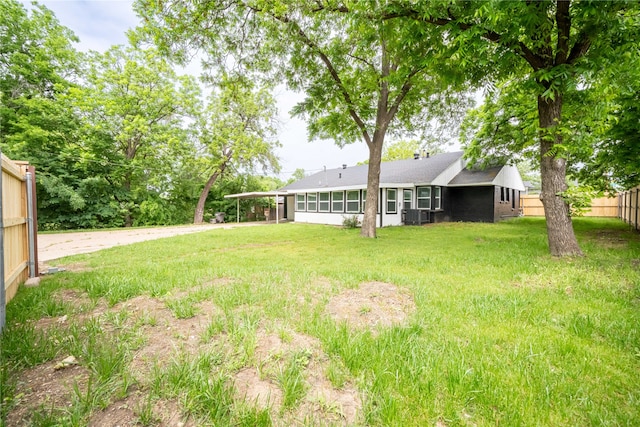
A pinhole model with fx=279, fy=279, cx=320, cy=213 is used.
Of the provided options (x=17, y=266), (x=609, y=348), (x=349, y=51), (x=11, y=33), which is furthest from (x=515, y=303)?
(x=11, y=33)

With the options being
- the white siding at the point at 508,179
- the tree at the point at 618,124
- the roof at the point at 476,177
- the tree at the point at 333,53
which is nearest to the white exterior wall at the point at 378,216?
the roof at the point at 476,177

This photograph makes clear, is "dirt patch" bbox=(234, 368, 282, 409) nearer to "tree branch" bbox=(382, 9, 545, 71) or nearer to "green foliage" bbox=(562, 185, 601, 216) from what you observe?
"tree branch" bbox=(382, 9, 545, 71)

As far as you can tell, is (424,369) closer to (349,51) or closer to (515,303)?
(515,303)

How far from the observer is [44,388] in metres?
1.80

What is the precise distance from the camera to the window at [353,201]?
54.2ft

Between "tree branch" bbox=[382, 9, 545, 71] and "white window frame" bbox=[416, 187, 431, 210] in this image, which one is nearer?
"tree branch" bbox=[382, 9, 545, 71]

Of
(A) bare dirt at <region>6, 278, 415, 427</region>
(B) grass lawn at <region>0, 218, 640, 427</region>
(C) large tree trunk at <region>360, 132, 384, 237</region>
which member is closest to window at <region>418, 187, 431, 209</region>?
(C) large tree trunk at <region>360, 132, 384, 237</region>

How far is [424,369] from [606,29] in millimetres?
6626

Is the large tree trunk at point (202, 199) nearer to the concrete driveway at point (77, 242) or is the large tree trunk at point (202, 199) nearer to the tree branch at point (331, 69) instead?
the concrete driveway at point (77, 242)

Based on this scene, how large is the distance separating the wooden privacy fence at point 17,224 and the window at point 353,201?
548 inches

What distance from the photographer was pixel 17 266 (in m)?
3.73

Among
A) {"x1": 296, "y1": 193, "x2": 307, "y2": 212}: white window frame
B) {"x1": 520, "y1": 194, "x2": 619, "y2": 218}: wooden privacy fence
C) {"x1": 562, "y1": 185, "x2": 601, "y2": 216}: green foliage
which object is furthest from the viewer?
{"x1": 296, "y1": 193, "x2": 307, "y2": 212}: white window frame

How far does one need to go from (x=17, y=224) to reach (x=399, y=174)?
1677 cm

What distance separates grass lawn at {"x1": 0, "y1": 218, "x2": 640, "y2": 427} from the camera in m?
1.64
